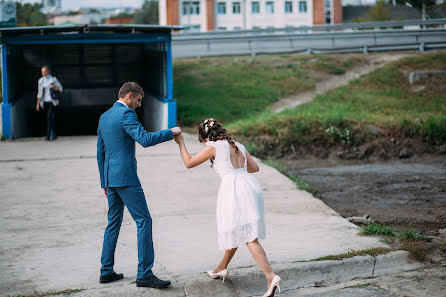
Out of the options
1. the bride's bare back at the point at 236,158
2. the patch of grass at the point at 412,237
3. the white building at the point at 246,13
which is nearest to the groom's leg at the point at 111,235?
the bride's bare back at the point at 236,158

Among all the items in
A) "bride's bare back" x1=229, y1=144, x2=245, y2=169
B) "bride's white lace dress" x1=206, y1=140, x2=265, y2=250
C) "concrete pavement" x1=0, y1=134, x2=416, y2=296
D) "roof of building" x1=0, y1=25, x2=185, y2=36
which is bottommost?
"concrete pavement" x1=0, y1=134, x2=416, y2=296

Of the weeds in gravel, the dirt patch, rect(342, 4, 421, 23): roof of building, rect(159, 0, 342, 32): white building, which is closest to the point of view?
the weeds in gravel

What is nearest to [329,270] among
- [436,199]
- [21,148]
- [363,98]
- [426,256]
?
[426,256]

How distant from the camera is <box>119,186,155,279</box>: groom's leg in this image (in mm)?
5598

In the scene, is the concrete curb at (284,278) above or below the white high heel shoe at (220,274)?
below

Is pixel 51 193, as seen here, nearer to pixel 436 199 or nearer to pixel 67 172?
pixel 67 172

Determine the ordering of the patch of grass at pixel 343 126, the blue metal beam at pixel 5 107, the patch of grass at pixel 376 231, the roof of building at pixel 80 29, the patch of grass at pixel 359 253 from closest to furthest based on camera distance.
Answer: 1. the patch of grass at pixel 359 253
2. the patch of grass at pixel 376 231
3. the patch of grass at pixel 343 126
4. the roof of building at pixel 80 29
5. the blue metal beam at pixel 5 107

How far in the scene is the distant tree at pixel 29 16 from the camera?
8345 cm

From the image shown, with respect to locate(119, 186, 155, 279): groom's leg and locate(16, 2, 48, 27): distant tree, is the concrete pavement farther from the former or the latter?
locate(16, 2, 48, 27): distant tree

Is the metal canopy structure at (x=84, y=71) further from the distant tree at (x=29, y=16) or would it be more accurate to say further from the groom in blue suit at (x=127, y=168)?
the distant tree at (x=29, y=16)

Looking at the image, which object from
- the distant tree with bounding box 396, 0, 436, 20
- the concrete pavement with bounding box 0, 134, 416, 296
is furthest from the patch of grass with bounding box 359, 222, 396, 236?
the distant tree with bounding box 396, 0, 436, 20

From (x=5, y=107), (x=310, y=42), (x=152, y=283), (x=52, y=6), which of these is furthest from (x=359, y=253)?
(x=52, y=6)

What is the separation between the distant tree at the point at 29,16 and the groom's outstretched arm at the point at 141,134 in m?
74.6

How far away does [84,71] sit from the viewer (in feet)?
80.2
